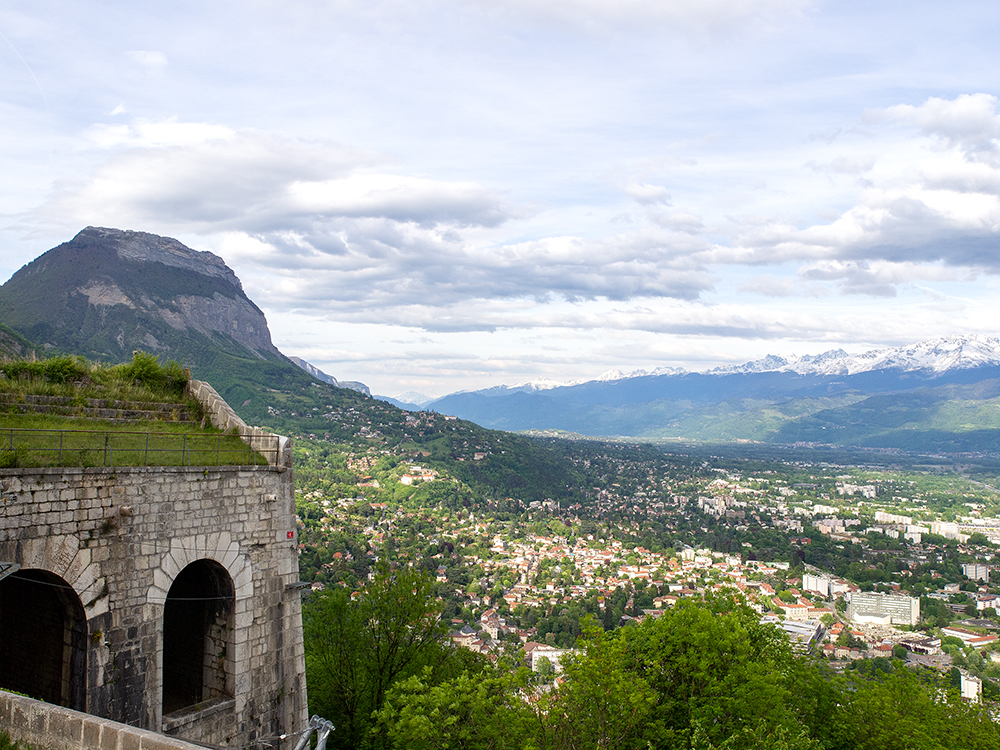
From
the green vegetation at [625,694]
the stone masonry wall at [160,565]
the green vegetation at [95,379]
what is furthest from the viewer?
the green vegetation at [625,694]

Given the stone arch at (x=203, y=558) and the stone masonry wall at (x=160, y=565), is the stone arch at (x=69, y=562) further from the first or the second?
the stone arch at (x=203, y=558)

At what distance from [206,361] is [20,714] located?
124m

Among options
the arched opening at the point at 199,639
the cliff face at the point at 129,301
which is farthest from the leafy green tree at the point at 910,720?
the cliff face at the point at 129,301

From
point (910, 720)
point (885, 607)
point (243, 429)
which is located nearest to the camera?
point (243, 429)

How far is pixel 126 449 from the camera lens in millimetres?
9492

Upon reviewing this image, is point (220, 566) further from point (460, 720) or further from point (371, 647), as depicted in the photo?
point (371, 647)

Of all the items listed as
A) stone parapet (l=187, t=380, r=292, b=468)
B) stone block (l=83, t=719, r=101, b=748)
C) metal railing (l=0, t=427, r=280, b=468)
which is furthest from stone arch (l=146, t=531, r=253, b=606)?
stone block (l=83, t=719, r=101, b=748)

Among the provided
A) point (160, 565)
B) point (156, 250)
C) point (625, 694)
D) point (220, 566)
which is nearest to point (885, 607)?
point (625, 694)

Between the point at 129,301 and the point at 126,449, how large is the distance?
133 metres

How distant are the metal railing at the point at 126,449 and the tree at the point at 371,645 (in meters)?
6.09

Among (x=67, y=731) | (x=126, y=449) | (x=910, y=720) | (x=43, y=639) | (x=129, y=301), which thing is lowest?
(x=910, y=720)

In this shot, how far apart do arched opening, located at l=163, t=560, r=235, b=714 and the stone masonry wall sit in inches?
6.6

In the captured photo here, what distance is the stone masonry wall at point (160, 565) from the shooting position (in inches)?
327

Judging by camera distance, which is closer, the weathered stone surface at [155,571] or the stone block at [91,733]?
the stone block at [91,733]
